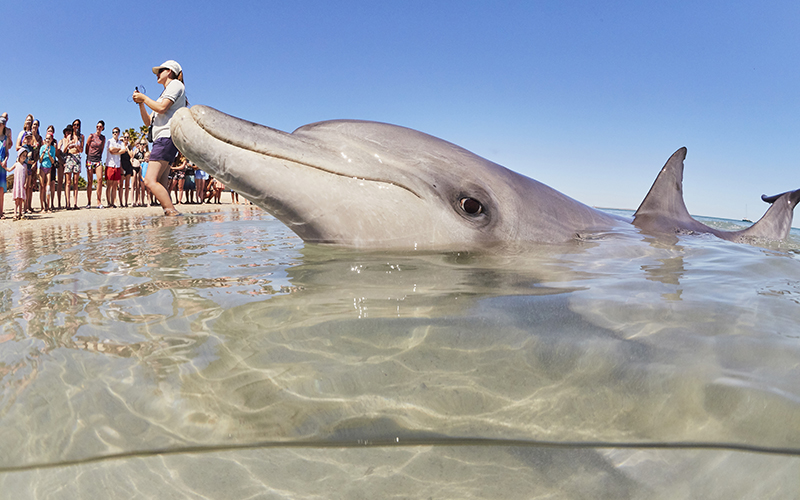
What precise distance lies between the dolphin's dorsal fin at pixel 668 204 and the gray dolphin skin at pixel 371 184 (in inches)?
90.1

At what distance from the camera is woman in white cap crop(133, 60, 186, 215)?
7.55 meters

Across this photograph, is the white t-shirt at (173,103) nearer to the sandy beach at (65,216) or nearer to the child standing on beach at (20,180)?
the sandy beach at (65,216)

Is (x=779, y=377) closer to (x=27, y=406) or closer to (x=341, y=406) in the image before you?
(x=341, y=406)

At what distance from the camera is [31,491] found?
3.90 ft

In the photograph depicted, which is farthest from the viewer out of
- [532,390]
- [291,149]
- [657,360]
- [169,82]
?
[169,82]

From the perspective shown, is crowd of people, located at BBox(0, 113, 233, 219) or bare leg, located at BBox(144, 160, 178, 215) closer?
bare leg, located at BBox(144, 160, 178, 215)

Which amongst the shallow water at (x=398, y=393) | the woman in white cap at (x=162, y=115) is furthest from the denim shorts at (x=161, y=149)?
the shallow water at (x=398, y=393)

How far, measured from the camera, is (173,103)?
7.67 meters

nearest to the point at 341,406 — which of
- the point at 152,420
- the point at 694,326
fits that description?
the point at 152,420

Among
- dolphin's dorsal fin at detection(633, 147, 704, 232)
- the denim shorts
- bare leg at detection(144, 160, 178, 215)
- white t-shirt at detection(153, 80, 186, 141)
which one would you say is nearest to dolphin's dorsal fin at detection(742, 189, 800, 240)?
dolphin's dorsal fin at detection(633, 147, 704, 232)

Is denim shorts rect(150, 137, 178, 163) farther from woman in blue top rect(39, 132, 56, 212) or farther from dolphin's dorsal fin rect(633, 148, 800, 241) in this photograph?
dolphin's dorsal fin rect(633, 148, 800, 241)

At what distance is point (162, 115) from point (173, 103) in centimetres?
46

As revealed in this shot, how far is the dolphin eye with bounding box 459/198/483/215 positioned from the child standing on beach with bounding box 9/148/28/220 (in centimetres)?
954

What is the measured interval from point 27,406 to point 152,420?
39cm
